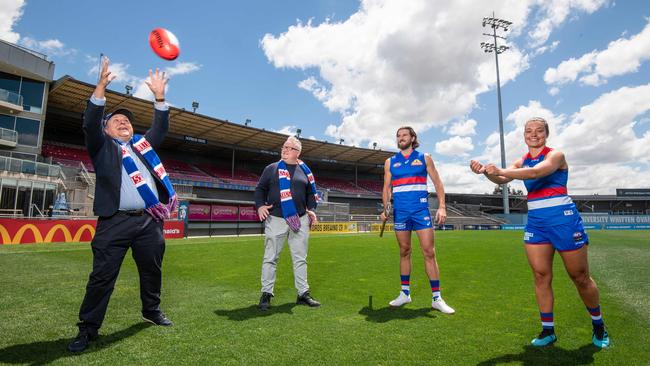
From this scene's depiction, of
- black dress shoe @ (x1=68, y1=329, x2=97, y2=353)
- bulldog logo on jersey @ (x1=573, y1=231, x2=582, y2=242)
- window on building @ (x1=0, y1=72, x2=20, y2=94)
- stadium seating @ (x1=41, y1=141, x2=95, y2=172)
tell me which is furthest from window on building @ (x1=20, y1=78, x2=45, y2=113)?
bulldog logo on jersey @ (x1=573, y1=231, x2=582, y2=242)

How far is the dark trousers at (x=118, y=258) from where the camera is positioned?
288 cm

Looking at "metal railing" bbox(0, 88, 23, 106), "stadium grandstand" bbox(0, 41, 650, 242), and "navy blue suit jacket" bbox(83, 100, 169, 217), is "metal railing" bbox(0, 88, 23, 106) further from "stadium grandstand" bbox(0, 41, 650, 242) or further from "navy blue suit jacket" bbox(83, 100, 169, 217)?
"navy blue suit jacket" bbox(83, 100, 169, 217)

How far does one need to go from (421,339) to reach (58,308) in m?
3.98

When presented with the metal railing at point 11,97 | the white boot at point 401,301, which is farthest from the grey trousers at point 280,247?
the metal railing at point 11,97

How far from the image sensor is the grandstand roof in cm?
2716

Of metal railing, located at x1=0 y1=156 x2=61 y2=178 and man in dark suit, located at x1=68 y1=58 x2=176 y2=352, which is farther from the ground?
metal railing, located at x1=0 y1=156 x2=61 y2=178

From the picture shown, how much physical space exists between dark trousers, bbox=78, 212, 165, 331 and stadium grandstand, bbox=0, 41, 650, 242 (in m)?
18.1

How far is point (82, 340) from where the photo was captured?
8.99ft

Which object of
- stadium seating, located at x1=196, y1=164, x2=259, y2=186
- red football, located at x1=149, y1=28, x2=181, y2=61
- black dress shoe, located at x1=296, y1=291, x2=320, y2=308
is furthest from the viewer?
stadium seating, located at x1=196, y1=164, x2=259, y2=186

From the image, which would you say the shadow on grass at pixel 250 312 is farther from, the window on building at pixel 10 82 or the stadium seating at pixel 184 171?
the stadium seating at pixel 184 171

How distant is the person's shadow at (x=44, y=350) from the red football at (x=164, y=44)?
3.02 m

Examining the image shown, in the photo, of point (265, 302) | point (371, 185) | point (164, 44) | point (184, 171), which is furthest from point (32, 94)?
point (371, 185)

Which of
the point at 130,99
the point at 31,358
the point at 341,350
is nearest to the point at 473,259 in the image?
the point at 341,350

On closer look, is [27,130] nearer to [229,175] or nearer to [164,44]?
[229,175]
